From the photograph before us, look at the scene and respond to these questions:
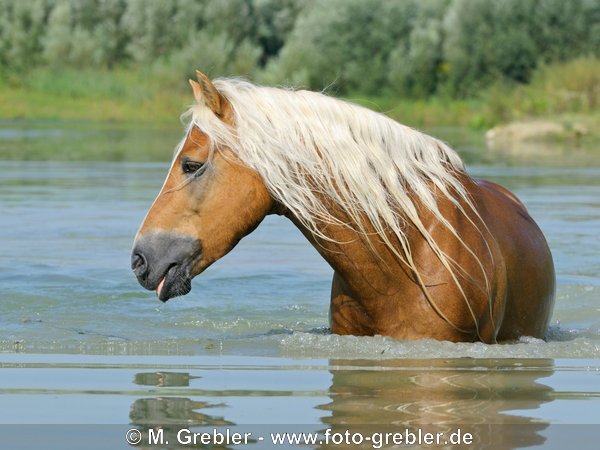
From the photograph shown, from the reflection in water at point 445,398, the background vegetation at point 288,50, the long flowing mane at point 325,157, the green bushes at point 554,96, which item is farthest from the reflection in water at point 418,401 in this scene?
the background vegetation at point 288,50

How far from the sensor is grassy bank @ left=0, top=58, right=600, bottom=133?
29.4m

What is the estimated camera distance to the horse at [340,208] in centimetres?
484

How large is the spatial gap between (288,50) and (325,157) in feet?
108

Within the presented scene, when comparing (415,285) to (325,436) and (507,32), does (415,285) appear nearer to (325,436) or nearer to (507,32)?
(325,436)

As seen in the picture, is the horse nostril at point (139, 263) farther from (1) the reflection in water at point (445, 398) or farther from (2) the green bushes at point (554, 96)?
(2) the green bushes at point (554, 96)

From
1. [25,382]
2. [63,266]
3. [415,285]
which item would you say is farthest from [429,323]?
[63,266]

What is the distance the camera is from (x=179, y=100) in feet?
116

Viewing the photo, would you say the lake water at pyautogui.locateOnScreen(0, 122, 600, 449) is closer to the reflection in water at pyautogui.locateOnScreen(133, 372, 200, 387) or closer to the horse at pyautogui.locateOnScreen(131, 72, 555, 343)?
the reflection in water at pyautogui.locateOnScreen(133, 372, 200, 387)

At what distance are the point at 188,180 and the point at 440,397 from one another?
1.26 metres

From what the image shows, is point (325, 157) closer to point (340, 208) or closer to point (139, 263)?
point (340, 208)

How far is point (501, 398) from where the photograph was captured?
14.9 ft

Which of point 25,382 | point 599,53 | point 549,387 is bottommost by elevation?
point 599,53

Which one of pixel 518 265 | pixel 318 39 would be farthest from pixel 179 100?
pixel 518 265

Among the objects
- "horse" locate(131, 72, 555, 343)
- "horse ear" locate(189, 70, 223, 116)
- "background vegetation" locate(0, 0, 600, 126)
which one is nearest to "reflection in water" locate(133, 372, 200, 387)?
"horse" locate(131, 72, 555, 343)
